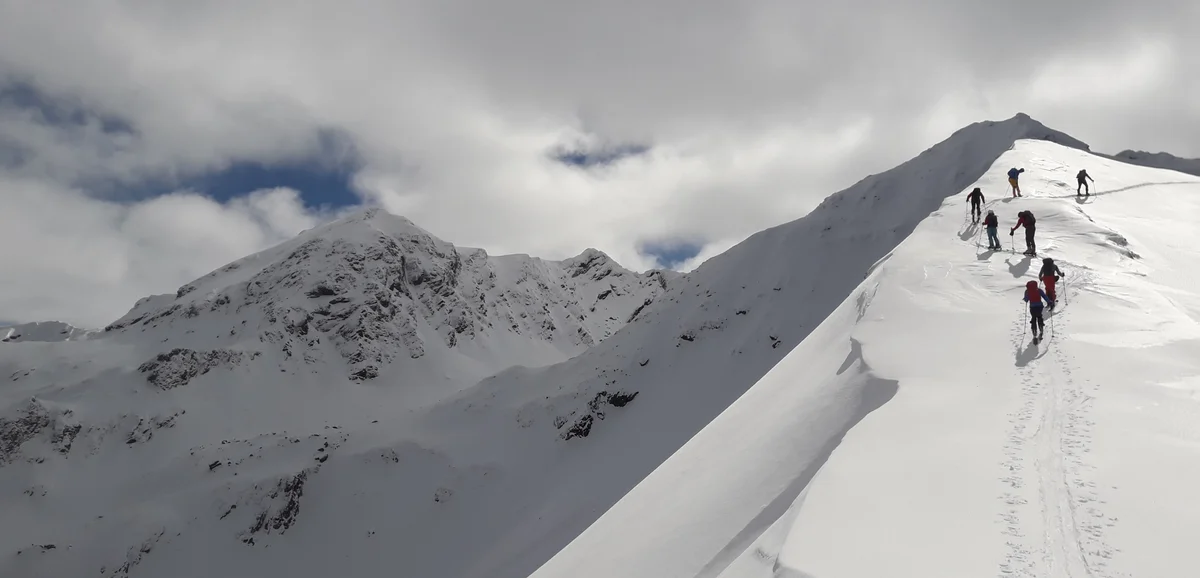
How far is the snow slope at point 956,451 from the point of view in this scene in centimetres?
687

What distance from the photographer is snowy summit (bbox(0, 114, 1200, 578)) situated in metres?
8.13

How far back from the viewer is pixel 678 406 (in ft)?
214

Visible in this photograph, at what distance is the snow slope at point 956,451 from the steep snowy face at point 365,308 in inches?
4604

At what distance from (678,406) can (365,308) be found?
84.6 meters

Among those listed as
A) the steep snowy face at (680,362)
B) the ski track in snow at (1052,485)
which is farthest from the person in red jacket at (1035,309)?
the steep snowy face at (680,362)

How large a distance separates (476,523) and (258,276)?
8783 centimetres

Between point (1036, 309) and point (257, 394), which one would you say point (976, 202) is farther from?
point (257, 394)

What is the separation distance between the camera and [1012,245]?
880 inches

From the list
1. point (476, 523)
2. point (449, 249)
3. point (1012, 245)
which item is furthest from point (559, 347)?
point (1012, 245)

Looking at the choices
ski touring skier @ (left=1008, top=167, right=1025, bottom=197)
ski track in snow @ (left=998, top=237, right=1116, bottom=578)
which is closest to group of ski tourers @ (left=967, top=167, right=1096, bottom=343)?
ski track in snow @ (left=998, top=237, right=1116, bottom=578)

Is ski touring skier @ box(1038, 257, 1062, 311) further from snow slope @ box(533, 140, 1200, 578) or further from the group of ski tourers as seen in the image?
snow slope @ box(533, 140, 1200, 578)

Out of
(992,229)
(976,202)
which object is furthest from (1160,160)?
(992,229)

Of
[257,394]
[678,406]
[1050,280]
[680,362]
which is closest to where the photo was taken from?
[1050,280]

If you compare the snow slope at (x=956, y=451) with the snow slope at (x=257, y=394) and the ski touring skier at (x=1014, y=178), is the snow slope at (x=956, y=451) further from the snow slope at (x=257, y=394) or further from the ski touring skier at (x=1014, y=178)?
the snow slope at (x=257, y=394)
